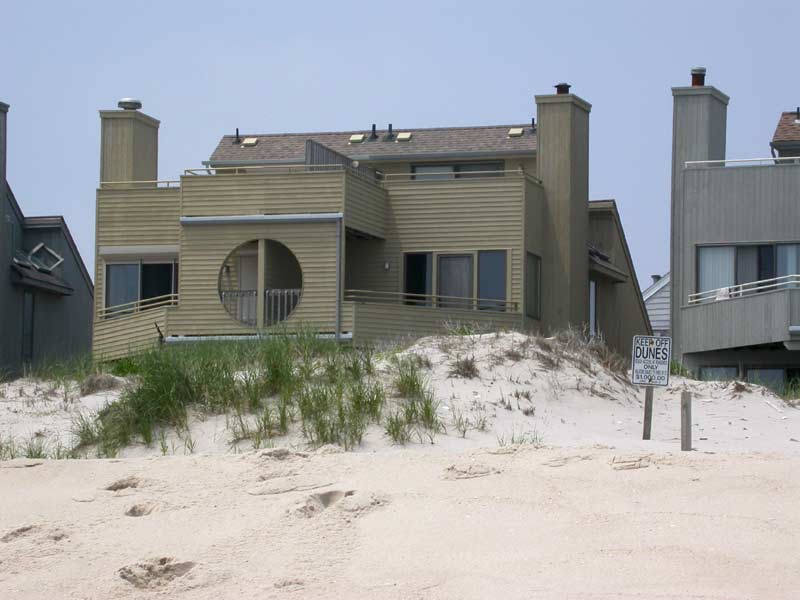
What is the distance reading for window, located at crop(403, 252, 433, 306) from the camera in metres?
30.0

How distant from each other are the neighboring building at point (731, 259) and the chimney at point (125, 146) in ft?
40.2

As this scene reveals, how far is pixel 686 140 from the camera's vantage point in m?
30.4

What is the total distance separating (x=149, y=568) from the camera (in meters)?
10.2

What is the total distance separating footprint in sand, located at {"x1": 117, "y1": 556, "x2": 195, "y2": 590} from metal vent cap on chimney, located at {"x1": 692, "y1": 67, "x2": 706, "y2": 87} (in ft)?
77.2

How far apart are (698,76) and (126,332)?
1366 centimetres

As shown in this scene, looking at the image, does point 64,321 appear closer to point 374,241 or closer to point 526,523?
point 374,241

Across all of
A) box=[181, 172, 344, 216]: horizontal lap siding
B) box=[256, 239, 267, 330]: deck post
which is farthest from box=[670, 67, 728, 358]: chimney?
box=[256, 239, 267, 330]: deck post

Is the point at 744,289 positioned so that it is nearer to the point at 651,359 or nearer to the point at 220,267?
the point at 220,267

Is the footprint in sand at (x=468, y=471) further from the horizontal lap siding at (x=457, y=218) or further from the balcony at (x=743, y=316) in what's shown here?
the horizontal lap siding at (x=457, y=218)

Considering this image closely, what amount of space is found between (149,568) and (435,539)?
2.07m

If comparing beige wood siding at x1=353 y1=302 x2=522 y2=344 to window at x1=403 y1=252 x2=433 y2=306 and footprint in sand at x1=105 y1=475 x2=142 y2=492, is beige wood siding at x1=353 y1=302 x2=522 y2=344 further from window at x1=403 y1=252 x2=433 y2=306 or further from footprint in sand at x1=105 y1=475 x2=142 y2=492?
footprint in sand at x1=105 y1=475 x2=142 y2=492

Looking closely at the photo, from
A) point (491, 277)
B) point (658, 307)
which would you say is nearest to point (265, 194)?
point (491, 277)

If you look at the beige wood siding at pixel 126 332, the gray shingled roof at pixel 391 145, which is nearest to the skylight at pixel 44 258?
the gray shingled roof at pixel 391 145

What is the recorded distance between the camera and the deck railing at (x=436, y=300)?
96.0 feet
